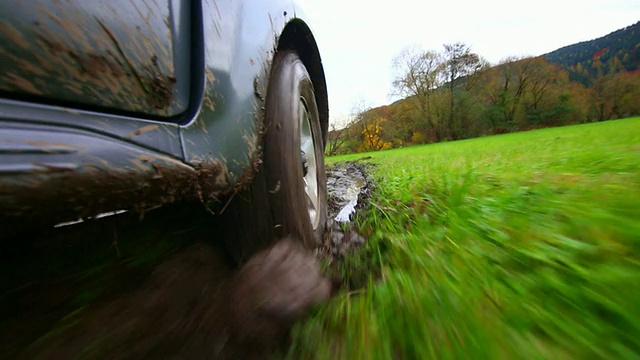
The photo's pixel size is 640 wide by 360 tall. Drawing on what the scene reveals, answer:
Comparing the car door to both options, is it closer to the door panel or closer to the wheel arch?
the door panel

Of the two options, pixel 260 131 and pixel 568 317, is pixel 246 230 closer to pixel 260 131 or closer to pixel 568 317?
pixel 260 131

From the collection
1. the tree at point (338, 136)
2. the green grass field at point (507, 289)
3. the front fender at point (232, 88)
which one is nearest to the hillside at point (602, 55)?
the tree at point (338, 136)

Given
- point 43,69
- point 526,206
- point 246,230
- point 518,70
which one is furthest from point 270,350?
point 518,70

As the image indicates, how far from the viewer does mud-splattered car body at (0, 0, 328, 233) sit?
445 millimetres

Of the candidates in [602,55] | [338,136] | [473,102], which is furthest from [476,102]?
[602,55]

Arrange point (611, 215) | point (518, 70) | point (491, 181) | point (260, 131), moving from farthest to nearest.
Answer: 1. point (518, 70)
2. point (491, 181)
3. point (260, 131)
4. point (611, 215)

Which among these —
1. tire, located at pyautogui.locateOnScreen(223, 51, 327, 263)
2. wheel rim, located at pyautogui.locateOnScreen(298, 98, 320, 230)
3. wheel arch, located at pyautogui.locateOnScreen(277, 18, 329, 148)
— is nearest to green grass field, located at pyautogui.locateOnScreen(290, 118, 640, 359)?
tire, located at pyautogui.locateOnScreen(223, 51, 327, 263)

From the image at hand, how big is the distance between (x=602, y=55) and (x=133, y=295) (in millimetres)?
62404

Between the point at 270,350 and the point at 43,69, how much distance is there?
70 cm

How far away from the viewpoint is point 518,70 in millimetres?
33562

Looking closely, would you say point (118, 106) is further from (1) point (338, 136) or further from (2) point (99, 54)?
(1) point (338, 136)

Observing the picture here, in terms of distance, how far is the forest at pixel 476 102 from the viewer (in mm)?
Result: 30906

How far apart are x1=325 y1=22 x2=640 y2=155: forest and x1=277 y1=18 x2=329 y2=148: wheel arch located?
28110mm

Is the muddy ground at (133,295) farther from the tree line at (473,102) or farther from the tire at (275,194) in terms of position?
the tree line at (473,102)
